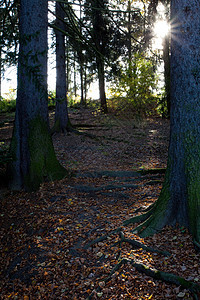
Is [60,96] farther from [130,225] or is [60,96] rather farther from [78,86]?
[78,86]

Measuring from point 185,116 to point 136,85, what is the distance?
9.72m

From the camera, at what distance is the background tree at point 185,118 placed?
3629 mm

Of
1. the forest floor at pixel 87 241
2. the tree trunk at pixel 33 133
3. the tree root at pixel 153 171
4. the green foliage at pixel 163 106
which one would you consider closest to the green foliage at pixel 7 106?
the green foliage at pixel 163 106

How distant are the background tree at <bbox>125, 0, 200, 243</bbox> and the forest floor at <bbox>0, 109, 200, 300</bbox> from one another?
38cm

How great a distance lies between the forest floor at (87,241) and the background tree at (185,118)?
0.38 meters

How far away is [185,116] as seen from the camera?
3752 millimetres

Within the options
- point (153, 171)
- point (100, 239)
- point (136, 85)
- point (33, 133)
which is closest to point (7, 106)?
Answer: point (136, 85)

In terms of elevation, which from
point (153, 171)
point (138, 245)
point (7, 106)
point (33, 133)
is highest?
point (7, 106)

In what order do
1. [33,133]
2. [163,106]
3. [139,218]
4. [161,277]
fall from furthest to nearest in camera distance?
[163,106], [33,133], [139,218], [161,277]

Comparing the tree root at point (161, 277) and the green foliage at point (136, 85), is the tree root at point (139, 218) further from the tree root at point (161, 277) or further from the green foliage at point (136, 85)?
the green foliage at point (136, 85)

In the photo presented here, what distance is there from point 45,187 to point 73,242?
226 centimetres

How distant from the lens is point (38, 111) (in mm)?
6289

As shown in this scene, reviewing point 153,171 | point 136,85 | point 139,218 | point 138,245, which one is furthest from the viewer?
point 136,85

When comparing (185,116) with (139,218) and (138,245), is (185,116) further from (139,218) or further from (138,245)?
(138,245)
